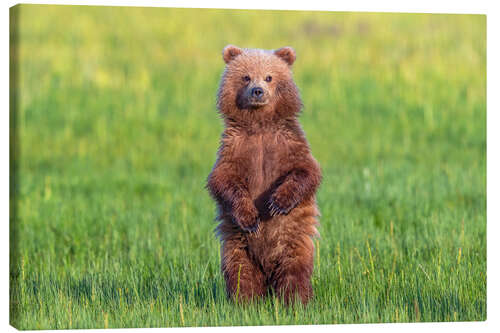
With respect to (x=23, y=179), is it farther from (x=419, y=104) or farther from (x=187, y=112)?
(x=419, y=104)

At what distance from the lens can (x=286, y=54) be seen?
245 inches

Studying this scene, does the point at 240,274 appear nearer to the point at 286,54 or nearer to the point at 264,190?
the point at 264,190

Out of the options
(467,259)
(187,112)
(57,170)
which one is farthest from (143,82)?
(467,259)

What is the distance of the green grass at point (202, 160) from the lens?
21.0 ft

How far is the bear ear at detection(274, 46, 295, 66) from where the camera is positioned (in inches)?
244

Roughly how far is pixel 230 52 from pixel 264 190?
1068 millimetres

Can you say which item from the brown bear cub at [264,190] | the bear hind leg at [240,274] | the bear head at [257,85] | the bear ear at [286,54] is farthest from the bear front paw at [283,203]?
the bear ear at [286,54]

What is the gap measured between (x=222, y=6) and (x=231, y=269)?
2.30 meters

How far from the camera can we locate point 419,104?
10352 mm

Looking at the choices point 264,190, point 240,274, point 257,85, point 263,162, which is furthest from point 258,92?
point 240,274

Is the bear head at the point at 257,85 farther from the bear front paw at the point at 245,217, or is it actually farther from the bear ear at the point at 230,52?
the bear front paw at the point at 245,217

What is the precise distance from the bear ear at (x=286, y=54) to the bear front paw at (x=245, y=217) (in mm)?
1179

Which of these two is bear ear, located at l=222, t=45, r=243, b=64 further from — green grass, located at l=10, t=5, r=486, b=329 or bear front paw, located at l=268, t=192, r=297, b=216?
green grass, located at l=10, t=5, r=486, b=329

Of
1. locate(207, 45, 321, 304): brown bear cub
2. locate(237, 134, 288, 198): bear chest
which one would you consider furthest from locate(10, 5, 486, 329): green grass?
locate(237, 134, 288, 198): bear chest
